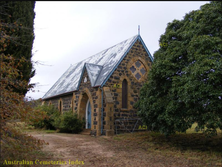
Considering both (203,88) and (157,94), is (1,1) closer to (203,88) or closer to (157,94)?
(157,94)

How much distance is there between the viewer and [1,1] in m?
10.2

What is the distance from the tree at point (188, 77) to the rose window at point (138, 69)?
15.2ft

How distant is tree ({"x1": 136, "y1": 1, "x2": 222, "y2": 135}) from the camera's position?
826 centimetres

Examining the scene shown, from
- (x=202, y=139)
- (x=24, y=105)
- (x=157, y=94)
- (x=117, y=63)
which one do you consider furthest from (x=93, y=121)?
(x=24, y=105)

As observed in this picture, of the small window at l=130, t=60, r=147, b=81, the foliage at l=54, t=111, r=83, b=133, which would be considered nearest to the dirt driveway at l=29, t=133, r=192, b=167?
the foliage at l=54, t=111, r=83, b=133

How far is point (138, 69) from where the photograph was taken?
17.4 metres

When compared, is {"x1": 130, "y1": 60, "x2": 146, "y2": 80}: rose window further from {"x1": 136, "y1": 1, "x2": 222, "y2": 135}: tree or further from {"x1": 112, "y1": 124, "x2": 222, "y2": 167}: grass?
{"x1": 112, "y1": 124, "x2": 222, "y2": 167}: grass

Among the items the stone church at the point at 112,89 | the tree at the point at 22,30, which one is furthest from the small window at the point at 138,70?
the tree at the point at 22,30

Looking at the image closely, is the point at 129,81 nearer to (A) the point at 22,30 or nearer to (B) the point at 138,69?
(B) the point at 138,69

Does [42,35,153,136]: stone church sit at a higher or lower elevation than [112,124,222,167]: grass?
higher

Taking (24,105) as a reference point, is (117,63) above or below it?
above

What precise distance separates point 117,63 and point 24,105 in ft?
35.8

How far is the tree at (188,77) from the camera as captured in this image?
826 cm

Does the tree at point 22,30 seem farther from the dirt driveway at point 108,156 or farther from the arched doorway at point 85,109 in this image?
the arched doorway at point 85,109
